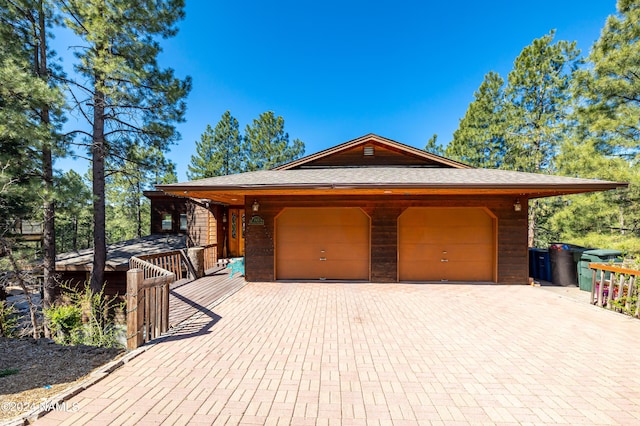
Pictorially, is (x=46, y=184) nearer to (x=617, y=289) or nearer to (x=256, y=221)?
(x=256, y=221)

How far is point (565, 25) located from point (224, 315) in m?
19.2

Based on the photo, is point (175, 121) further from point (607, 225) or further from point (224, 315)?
point (607, 225)

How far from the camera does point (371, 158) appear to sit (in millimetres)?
9211

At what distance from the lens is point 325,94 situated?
19109 millimetres

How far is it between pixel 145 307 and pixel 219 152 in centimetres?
1890

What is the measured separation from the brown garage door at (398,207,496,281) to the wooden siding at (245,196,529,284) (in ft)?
0.73

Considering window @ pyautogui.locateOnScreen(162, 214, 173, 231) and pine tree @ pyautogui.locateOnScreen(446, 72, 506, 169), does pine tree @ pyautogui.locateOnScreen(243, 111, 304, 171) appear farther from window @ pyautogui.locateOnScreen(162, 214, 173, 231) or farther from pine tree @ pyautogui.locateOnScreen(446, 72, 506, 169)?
pine tree @ pyautogui.locateOnScreen(446, 72, 506, 169)

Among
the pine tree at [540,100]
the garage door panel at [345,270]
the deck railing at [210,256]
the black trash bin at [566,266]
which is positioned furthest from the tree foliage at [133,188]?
the pine tree at [540,100]

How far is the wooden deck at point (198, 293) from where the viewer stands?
4680 millimetres

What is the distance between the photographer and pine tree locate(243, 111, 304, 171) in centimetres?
2094

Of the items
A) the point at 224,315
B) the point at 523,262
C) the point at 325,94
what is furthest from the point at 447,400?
the point at 325,94

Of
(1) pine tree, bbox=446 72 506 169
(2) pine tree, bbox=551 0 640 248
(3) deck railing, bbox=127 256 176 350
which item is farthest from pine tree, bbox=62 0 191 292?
(1) pine tree, bbox=446 72 506 169

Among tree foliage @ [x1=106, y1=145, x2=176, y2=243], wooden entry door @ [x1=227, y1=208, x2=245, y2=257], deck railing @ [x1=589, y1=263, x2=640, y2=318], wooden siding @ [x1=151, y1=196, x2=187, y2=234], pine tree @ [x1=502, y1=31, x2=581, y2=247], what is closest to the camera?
deck railing @ [x1=589, y1=263, x2=640, y2=318]

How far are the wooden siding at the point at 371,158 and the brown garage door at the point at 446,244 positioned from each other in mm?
2774
